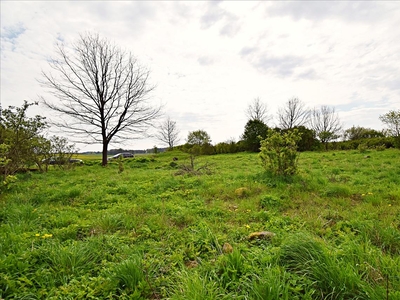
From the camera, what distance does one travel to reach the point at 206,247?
2859 millimetres

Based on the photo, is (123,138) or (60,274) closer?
(60,274)

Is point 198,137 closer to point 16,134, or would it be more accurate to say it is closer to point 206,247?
point 16,134

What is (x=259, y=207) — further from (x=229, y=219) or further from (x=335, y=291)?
(x=335, y=291)

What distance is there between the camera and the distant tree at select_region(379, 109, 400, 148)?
14.8 meters

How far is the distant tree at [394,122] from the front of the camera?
14836mm

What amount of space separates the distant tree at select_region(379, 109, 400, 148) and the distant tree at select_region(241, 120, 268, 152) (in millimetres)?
→ 11800

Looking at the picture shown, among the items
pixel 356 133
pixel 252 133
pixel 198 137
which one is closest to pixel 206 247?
pixel 252 133

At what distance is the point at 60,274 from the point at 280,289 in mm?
2172

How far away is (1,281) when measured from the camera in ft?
6.73

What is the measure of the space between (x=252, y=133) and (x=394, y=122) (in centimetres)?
1362

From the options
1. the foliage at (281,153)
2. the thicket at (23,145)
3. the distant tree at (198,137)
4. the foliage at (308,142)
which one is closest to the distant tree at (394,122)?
the foliage at (308,142)

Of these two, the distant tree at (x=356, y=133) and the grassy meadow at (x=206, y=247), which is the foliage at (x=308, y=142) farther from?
the grassy meadow at (x=206, y=247)

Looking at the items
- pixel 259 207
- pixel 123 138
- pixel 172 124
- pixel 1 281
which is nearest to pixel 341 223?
pixel 259 207

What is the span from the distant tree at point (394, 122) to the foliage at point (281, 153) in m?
13.0
